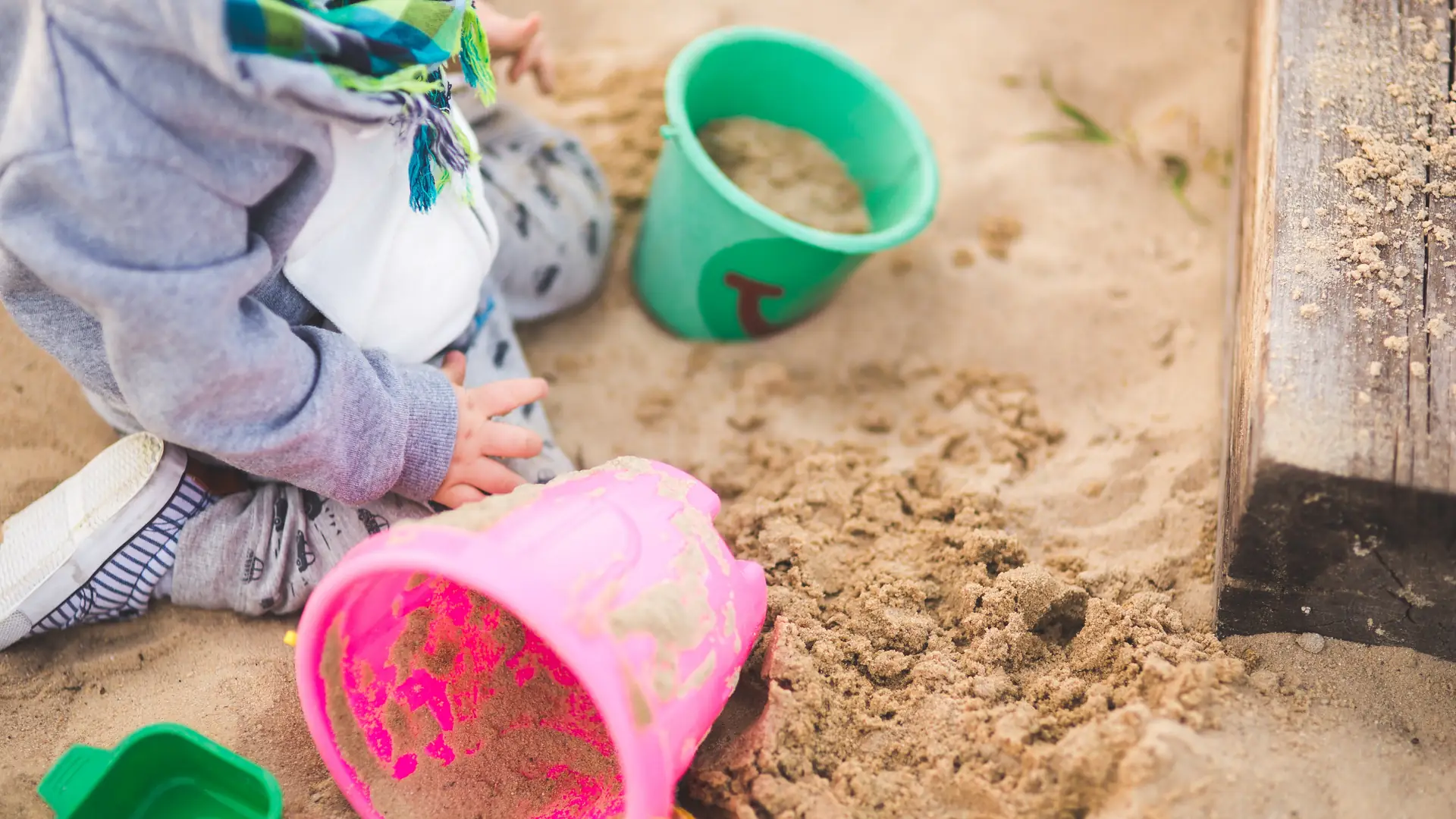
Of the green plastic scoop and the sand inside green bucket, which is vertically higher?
the sand inside green bucket

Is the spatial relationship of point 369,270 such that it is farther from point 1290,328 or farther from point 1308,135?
point 1308,135

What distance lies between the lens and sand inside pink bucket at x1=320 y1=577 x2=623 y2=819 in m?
1.15

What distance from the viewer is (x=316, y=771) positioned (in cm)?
120

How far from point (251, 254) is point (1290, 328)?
41.4 inches

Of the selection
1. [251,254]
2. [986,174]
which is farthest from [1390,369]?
[251,254]

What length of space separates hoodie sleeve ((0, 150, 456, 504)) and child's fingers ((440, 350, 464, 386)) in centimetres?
13

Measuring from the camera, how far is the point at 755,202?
153 centimetres

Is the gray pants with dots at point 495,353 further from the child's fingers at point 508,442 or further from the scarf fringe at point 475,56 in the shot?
the scarf fringe at point 475,56

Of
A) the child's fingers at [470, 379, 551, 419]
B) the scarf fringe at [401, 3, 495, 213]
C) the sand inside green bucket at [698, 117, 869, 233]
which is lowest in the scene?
the child's fingers at [470, 379, 551, 419]

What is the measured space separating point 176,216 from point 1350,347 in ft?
3.74

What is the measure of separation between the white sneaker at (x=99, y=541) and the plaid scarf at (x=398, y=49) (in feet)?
1.57

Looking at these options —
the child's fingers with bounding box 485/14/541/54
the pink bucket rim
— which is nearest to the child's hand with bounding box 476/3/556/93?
the child's fingers with bounding box 485/14/541/54

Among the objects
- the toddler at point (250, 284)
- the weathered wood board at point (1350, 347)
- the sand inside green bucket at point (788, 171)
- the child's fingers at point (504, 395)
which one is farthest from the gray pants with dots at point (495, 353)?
the weathered wood board at point (1350, 347)

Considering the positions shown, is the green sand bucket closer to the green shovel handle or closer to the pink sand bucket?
the pink sand bucket
